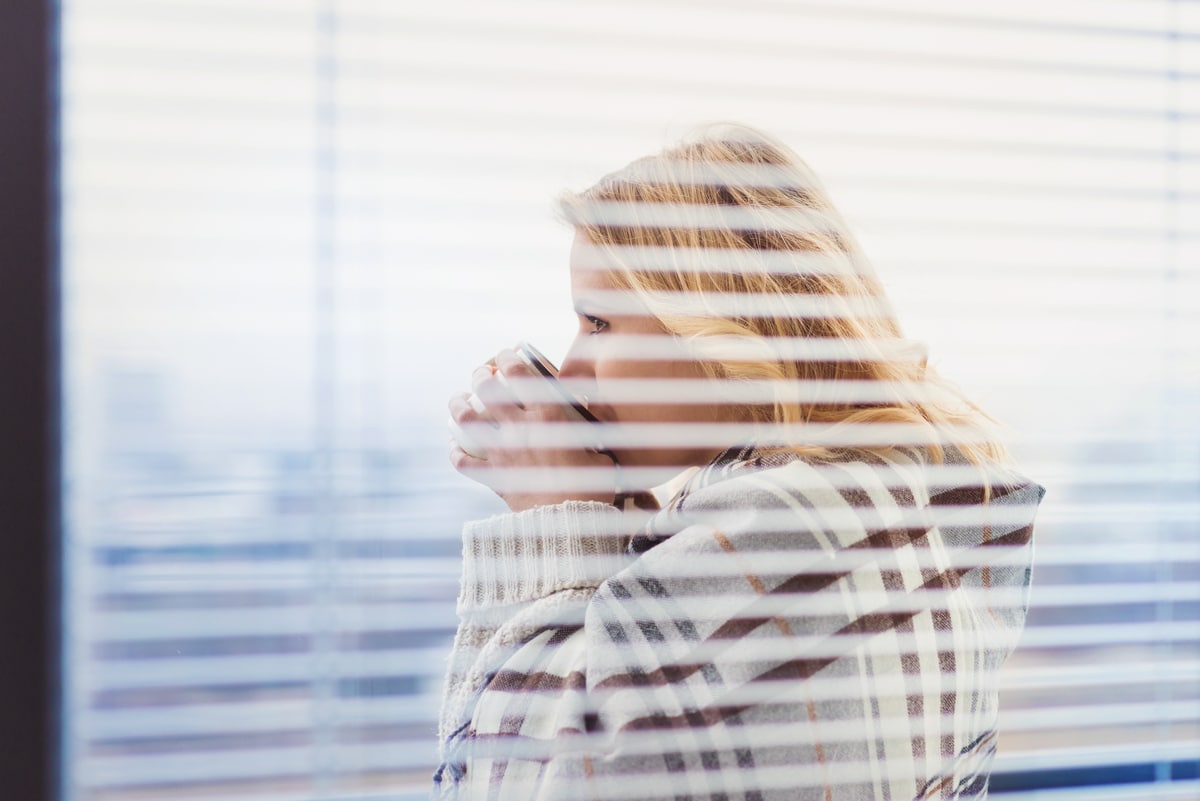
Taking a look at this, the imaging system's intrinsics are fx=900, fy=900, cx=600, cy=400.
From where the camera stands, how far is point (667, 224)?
0.79 metres

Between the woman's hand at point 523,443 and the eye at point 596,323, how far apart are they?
0.07 m

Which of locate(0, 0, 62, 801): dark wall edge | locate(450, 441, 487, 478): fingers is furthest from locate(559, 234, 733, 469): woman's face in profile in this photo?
locate(0, 0, 62, 801): dark wall edge

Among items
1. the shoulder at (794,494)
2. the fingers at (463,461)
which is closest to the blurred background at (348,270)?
the fingers at (463,461)

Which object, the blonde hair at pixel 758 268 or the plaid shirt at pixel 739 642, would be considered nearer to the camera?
the plaid shirt at pixel 739 642

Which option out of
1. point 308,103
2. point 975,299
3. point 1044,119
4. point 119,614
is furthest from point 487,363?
point 1044,119

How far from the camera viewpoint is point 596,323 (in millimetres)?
803

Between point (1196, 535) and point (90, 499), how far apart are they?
1.11 m

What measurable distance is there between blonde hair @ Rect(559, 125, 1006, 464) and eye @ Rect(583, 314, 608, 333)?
4 cm

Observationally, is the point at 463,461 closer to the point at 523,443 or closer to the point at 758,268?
the point at 523,443

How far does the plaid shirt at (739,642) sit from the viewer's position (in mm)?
690

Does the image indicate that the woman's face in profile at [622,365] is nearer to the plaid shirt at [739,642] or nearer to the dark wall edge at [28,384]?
the plaid shirt at [739,642]

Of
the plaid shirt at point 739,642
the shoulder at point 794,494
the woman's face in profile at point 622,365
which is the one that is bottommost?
the plaid shirt at point 739,642

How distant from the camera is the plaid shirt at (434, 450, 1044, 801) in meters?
0.69

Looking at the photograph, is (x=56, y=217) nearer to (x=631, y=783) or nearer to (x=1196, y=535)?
(x=631, y=783)
